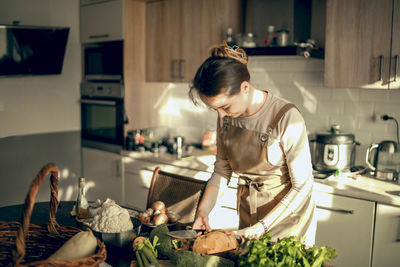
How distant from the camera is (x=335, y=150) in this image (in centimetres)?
269

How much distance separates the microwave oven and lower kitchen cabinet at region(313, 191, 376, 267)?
202cm

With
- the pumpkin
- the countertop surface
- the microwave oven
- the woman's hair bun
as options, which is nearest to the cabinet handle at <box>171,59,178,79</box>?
the microwave oven

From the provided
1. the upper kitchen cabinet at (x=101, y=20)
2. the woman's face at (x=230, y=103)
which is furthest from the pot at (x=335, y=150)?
the upper kitchen cabinet at (x=101, y=20)

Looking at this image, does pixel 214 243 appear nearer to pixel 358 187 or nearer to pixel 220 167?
pixel 220 167

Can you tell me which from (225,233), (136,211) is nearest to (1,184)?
(136,211)

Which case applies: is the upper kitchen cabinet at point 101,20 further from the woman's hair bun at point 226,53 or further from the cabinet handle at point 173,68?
the woman's hair bun at point 226,53

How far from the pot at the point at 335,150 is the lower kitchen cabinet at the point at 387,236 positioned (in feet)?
1.59

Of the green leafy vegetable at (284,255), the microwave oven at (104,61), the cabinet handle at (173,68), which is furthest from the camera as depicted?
the microwave oven at (104,61)

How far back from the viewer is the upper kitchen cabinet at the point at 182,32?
315 cm

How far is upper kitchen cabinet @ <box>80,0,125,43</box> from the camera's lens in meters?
3.51

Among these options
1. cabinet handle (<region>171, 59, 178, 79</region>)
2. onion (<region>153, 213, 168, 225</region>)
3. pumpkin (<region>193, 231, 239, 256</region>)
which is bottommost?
onion (<region>153, 213, 168, 225</region>)

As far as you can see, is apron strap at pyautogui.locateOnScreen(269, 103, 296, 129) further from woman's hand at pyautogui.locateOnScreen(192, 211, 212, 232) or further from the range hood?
the range hood

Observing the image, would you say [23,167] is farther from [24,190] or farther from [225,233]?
[225,233]

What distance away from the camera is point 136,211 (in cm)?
184
